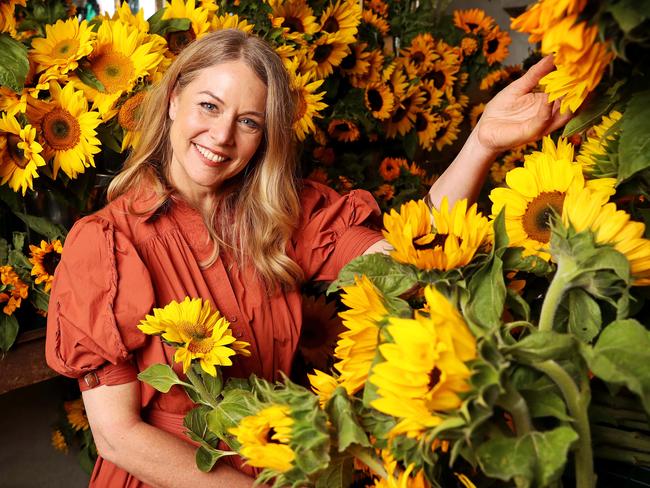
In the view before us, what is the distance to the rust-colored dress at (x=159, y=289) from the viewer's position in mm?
963

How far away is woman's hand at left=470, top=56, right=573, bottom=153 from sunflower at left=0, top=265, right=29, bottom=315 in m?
0.78

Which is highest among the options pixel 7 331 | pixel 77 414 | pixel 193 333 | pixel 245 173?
pixel 193 333

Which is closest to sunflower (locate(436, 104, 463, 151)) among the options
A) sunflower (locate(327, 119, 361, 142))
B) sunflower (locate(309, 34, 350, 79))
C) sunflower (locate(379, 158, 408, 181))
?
sunflower (locate(379, 158, 408, 181))

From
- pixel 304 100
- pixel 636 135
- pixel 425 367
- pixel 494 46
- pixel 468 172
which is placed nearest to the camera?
pixel 425 367

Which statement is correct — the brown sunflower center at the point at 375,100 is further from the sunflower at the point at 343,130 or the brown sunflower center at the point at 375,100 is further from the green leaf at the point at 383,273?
the green leaf at the point at 383,273

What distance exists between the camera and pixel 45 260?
3.86 ft

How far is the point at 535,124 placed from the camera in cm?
69

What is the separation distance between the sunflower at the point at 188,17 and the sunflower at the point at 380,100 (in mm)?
453

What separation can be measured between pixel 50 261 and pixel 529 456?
40.5 inches

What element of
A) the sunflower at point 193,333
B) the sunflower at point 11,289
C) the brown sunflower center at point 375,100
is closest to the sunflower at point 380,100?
the brown sunflower center at point 375,100

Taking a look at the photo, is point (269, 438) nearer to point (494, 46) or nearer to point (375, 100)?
point (375, 100)

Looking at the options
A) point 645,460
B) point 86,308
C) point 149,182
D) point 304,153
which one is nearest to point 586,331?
point 645,460

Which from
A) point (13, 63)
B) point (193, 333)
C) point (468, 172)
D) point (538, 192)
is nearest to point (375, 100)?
point (468, 172)

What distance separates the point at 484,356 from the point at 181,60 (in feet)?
3.15
